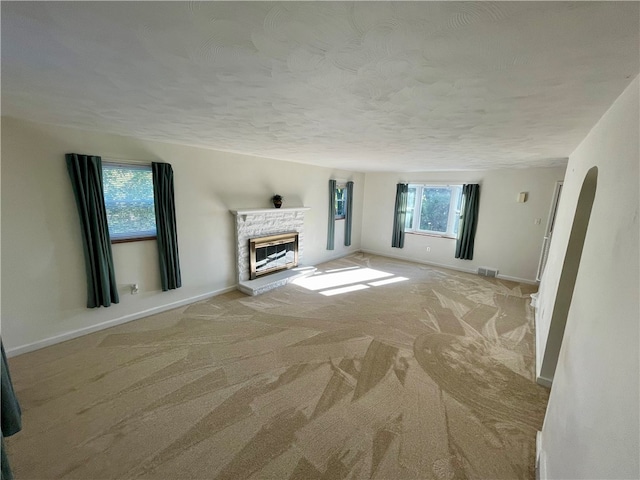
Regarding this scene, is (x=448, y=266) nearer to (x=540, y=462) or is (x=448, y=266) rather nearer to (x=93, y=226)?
(x=540, y=462)

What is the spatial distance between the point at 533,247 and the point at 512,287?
2.95 ft

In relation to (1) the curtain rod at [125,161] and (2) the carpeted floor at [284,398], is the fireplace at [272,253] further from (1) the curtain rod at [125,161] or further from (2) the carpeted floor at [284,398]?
(1) the curtain rod at [125,161]

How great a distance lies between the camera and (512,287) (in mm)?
4828

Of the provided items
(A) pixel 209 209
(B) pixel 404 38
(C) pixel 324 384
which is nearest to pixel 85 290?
(A) pixel 209 209

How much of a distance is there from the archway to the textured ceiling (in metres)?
0.56

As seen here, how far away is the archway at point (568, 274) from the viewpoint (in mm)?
2178

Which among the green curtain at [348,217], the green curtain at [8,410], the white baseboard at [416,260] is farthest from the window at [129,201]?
the white baseboard at [416,260]

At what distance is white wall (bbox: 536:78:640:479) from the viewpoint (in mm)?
752

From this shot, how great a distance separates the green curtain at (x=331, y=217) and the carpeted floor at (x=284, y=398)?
8.53ft

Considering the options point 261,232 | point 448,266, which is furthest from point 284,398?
point 448,266

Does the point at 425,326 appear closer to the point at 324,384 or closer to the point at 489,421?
the point at 489,421

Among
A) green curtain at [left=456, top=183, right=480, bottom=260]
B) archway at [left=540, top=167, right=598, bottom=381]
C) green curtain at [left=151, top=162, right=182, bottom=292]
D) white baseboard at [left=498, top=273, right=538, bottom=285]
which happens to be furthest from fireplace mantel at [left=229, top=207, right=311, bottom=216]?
white baseboard at [left=498, top=273, right=538, bottom=285]

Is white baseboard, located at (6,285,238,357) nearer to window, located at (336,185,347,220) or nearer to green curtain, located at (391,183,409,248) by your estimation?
window, located at (336,185,347,220)

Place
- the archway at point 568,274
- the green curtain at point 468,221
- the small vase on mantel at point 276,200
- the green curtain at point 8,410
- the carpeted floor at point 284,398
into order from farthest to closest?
the green curtain at point 468,221 < the small vase on mantel at point 276,200 < the archway at point 568,274 < the carpeted floor at point 284,398 < the green curtain at point 8,410
